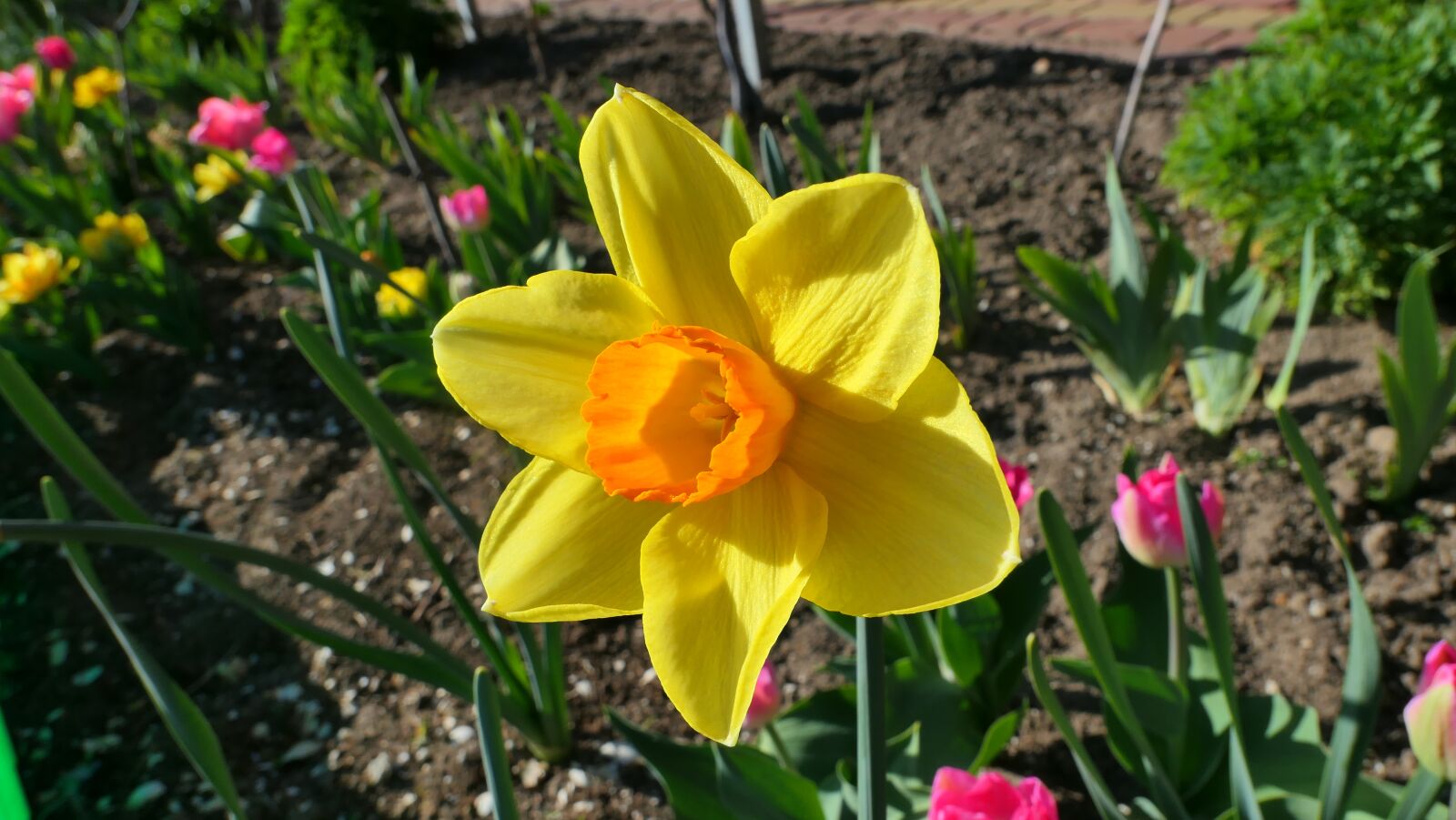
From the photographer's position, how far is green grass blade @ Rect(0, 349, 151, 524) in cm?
97

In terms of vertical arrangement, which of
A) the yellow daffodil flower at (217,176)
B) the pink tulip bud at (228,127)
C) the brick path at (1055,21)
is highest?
the brick path at (1055,21)

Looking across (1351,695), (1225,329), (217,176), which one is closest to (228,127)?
(217,176)

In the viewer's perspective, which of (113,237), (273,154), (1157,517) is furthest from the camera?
(113,237)

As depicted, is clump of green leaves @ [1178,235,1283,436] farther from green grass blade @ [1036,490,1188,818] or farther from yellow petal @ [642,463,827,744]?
yellow petal @ [642,463,827,744]

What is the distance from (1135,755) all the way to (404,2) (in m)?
4.99

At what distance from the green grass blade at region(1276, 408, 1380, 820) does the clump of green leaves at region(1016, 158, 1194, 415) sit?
101 cm

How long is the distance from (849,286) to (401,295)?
1.97m

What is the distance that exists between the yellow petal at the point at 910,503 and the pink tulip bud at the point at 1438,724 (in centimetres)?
55

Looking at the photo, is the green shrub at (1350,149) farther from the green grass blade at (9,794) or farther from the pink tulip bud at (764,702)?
the green grass blade at (9,794)

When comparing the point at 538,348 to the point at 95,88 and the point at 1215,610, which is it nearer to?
the point at 1215,610

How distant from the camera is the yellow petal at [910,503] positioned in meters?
0.61

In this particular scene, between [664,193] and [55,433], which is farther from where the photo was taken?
[55,433]

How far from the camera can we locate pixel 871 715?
2.56ft

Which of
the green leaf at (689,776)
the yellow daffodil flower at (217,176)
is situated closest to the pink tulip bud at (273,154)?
the yellow daffodil flower at (217,176)
